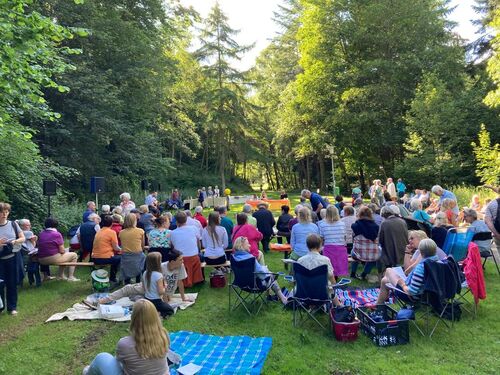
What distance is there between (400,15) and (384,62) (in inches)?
122

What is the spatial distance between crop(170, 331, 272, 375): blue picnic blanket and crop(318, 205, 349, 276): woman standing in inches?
86.8

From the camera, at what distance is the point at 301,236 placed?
6629mm

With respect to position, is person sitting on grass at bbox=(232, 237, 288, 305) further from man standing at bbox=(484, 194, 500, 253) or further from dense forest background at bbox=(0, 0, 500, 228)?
man standing at bbox=(484, 194, 500, 253)

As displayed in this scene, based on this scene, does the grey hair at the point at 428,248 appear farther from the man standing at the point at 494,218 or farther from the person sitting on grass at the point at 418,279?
the man standing at the point at 494,218

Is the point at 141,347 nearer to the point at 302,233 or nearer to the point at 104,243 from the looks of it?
the point at 302,233

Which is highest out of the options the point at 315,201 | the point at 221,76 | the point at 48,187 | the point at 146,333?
the point at 221,76

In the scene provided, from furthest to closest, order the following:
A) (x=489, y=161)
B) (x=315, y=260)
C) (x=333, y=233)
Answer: (x=489, y=161) < (x=333, y=233) < (x=315, y=260)

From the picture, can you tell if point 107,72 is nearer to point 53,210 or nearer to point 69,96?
point 69,96

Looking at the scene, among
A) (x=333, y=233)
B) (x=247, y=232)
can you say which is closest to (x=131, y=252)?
(x=247, y=232)

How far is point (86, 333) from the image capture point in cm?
518

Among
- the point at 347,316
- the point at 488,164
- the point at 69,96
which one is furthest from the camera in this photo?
the point at 488,164

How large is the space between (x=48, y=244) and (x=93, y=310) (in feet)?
6.42

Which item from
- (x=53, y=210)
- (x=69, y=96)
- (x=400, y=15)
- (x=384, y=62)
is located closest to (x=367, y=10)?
(x=400, y=15)

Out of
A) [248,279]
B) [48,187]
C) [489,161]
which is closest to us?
[248,279]
